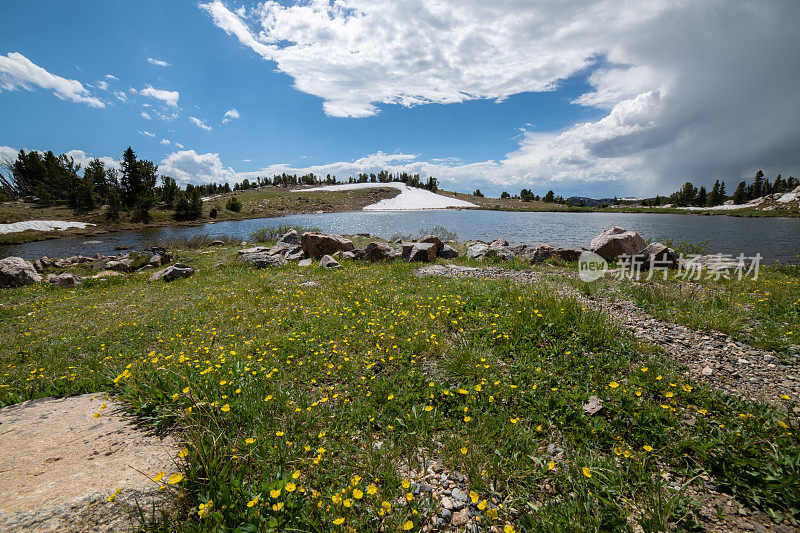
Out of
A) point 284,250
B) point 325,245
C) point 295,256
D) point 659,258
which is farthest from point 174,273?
point 659,258

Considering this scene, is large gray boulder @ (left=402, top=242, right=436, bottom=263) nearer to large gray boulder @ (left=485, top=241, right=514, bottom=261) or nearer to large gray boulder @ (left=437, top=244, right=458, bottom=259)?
large gray boulder @ (left=437, top=244, right=458, bottom=259)

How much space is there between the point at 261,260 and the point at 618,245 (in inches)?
774

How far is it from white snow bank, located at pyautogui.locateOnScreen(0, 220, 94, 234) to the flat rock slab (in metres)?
65.3

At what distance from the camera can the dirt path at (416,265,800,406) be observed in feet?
14.9

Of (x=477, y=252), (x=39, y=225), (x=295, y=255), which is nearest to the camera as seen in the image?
(x=477, y=252)

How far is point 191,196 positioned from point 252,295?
79478mm

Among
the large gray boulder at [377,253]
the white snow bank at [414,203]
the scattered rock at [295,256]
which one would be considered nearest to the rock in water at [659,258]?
the large gray boulder at [377,253]

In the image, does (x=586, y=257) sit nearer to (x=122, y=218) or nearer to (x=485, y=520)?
(x=485, y=520)

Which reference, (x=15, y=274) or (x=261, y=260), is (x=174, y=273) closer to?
(x=261, y=260)

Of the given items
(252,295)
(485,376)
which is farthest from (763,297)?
(252,295)

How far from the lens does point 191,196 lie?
72.9 meters

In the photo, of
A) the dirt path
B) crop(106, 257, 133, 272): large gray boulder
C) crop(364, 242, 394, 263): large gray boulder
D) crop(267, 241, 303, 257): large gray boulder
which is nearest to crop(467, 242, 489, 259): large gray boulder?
crop(364, 242, 394, 263): large gray boulder

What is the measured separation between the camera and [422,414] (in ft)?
14.0

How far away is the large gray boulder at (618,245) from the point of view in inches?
593
